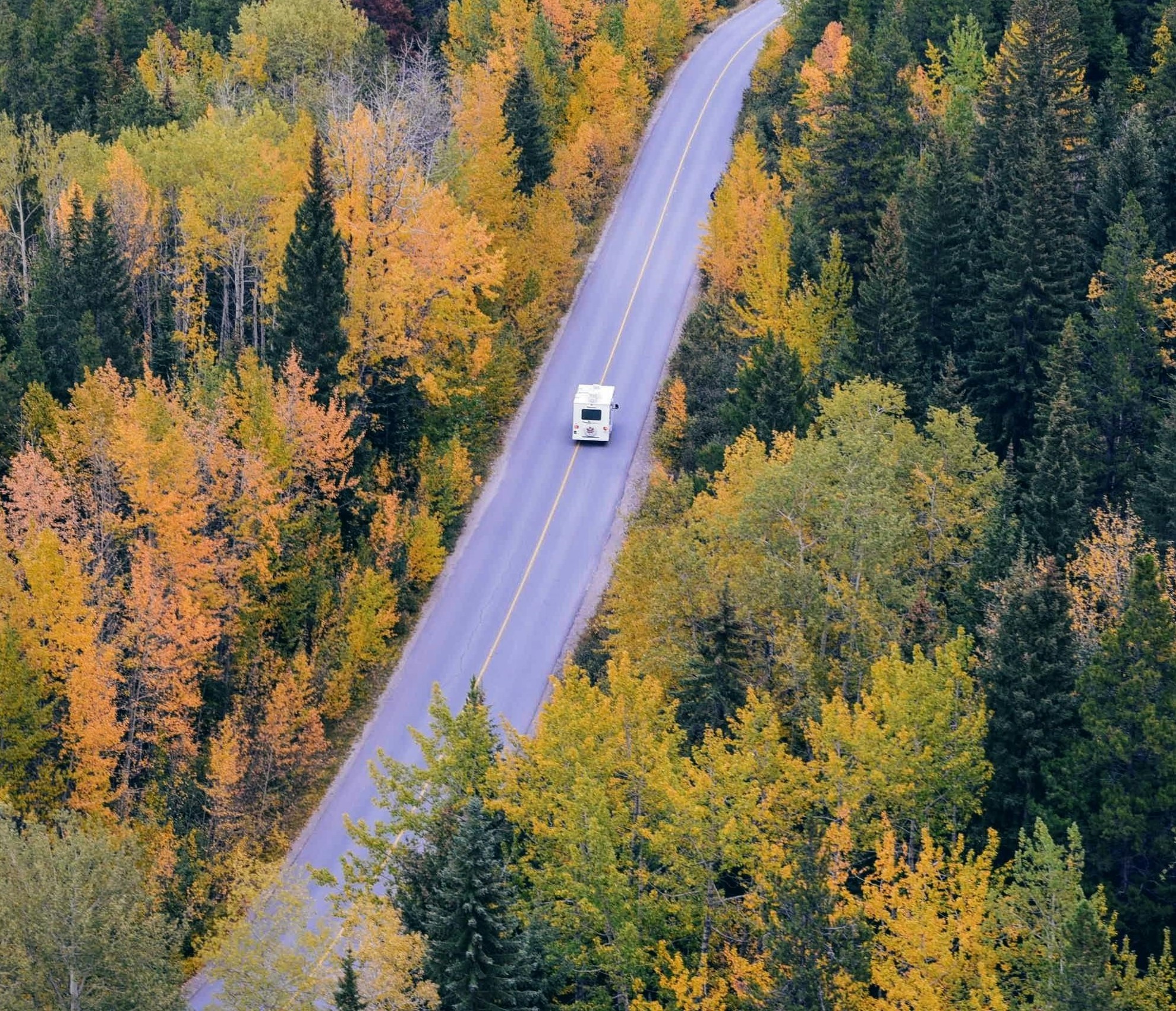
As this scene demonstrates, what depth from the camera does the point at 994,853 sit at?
126ft

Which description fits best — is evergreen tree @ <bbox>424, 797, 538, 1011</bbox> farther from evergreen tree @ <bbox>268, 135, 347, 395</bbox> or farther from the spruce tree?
the spruce tree

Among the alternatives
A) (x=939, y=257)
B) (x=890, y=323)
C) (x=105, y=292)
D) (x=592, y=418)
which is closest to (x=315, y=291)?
(x=105, y=292)

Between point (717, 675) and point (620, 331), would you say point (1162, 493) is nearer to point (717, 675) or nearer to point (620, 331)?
point (717, 675)

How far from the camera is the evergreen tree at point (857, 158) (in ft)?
241

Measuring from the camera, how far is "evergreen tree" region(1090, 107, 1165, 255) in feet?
213

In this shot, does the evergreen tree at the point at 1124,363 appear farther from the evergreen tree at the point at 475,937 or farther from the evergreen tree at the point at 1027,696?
the evergreen tree at the point at 475,937

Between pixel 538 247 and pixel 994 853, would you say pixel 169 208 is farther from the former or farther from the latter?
pixel 994 853

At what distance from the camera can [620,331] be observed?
83.8m

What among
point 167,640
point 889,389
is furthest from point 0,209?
point 889,389

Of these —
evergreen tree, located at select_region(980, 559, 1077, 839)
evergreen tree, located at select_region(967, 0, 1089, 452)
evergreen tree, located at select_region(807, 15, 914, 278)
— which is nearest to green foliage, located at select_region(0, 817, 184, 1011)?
evergreen tree, located at select_region(980, 559, 1077, 839)

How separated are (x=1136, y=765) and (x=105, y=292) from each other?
153ft

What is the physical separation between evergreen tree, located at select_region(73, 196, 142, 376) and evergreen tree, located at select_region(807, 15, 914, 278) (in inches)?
1212

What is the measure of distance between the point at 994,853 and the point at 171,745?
1208 inches

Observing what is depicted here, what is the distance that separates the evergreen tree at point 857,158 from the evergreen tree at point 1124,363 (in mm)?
13775
